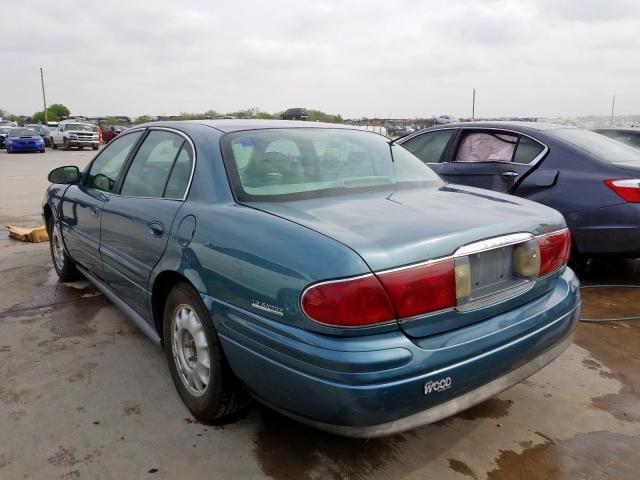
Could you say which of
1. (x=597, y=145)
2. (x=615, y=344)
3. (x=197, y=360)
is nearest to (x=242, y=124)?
(x=197, y=360)

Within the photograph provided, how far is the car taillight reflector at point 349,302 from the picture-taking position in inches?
74.0

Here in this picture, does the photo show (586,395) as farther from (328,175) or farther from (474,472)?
(328,175)

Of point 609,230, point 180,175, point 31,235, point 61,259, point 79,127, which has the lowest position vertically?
point 31,235

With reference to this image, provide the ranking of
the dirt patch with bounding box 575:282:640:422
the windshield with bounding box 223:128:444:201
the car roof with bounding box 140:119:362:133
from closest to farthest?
the windshield with bounding box 223:128:444:201 < the dirt patch with bounding box 575:282:640:422 < the car roof with bounding box 140:119:362:133

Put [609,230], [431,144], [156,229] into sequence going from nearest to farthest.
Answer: [156,229], [609,230], [431,144]

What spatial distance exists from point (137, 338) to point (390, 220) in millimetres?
2283

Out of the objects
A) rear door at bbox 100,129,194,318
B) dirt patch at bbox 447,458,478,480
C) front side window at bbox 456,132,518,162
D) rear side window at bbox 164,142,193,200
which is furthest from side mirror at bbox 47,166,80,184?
front side window at bbox 456,132,518,162

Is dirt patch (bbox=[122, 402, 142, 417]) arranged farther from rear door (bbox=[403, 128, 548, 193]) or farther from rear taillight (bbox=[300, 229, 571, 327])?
rear door (bbox=[403, 128, 548, 193])

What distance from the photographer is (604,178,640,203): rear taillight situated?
429 cm

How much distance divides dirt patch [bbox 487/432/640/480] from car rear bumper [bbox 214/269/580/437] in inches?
14.7

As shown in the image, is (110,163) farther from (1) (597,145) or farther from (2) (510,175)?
(1) (597,145)

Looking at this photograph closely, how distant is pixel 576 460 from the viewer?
2.36 metres

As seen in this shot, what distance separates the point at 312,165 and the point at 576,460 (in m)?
1.89

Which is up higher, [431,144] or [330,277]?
[431,144]
